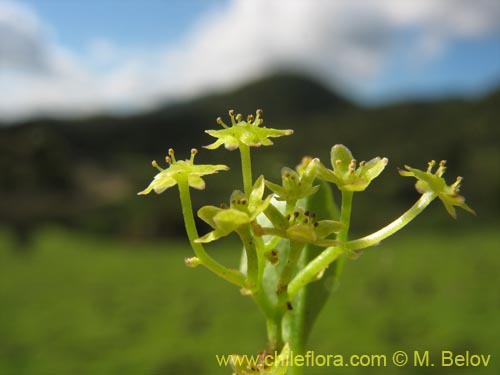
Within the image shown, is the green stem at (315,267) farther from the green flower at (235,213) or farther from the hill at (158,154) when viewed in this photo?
the hill at (158,154)

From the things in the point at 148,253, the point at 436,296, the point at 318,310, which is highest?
the point at 318,310

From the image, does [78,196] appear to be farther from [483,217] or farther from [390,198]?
[483,217]

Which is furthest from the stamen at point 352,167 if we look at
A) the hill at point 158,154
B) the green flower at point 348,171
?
the hill at point 158,154

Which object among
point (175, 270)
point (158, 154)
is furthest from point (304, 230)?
point (158, 154)

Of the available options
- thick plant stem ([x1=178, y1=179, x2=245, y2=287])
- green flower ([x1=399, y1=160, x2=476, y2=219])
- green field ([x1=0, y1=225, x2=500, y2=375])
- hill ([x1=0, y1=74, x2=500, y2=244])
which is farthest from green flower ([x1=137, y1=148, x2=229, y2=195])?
hill ([x1=0, y1=74, x2=500, y2=244])

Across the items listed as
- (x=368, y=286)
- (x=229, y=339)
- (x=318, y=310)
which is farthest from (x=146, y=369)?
(x=318, y=310)

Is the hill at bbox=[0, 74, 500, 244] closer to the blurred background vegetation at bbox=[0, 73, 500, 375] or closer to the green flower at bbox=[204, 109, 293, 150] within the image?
the blurred background vegetation at bbox=[0, 73, 500, 375]
